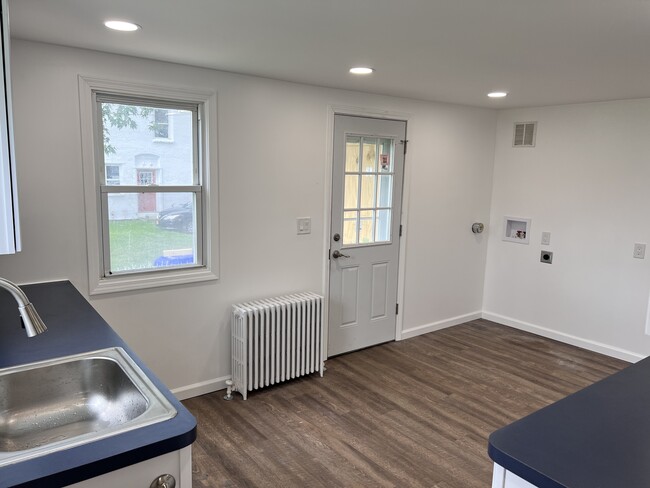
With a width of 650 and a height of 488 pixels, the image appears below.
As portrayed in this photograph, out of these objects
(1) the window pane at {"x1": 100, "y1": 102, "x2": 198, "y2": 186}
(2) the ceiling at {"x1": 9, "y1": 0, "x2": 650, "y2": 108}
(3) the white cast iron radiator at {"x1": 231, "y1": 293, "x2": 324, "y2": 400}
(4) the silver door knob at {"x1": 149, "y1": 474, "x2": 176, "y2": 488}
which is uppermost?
(2) the ceiling at {"x1": 9, "y1": 0, "x2": 650, "y2": 108}

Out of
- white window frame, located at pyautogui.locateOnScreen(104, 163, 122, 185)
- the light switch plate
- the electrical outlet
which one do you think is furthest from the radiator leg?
the electrical outlet

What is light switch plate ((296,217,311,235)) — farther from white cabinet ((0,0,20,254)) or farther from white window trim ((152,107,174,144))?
white cabinet ((0,0,20,254))

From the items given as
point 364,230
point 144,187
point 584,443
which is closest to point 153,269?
point 144,187

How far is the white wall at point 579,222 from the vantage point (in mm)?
4098

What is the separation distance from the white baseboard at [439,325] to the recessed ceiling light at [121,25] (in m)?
3.44

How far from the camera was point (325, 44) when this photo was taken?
2.40 meters

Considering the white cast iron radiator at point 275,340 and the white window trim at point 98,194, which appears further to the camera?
the white cast iron radiator at point 275,340

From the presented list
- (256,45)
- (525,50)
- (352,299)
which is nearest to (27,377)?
(256,45)

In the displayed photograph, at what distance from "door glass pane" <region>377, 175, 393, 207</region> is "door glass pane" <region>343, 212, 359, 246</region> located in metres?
0.31

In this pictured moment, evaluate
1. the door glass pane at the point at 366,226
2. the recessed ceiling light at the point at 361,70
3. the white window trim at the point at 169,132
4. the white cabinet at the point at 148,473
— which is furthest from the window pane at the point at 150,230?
the white cabinet at the point at 148,473

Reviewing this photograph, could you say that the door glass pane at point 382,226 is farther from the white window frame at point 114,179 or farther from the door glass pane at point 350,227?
the white window frame at point 114,179

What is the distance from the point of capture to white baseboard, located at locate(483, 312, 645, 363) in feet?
13.9

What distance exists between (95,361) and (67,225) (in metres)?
1.34

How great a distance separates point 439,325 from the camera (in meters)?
4.94
